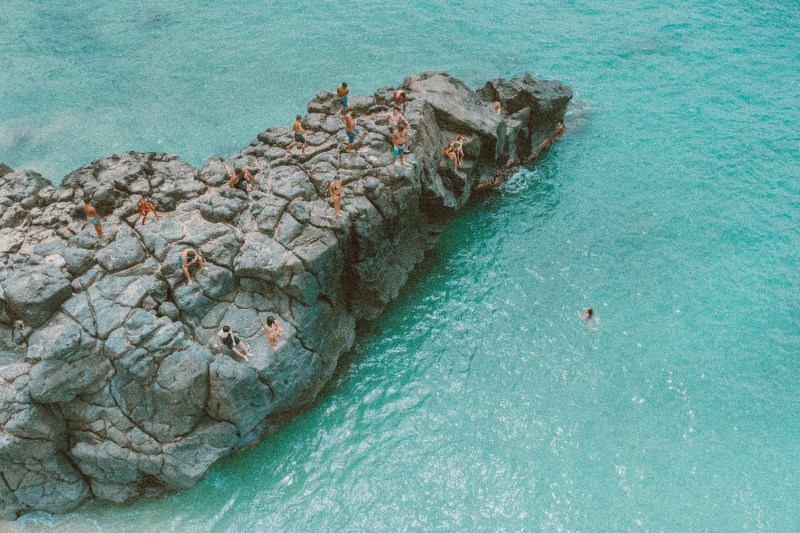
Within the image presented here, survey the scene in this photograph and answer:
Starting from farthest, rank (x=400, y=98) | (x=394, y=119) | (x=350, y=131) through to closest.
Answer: (x=400, y=98)
(x=394, y=119)
(x=350, y=131)

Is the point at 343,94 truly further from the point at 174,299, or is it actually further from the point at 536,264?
the point at 536,264

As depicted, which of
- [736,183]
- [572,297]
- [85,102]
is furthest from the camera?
[85,102]

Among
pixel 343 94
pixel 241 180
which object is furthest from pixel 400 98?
pixel 241 180

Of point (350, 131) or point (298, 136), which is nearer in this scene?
point (350, 131)

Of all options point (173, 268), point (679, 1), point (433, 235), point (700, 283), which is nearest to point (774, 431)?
point (700, 283)

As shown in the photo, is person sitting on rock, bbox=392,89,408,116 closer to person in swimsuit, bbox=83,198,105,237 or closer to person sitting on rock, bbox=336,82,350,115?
person sitting on rock, bbox=336,82,350,115

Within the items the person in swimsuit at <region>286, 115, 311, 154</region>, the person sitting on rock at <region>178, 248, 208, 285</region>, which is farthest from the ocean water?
the person in swimsuit at <region>286, 115, 311, 154</region>

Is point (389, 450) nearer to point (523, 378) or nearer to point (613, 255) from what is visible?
point (523, 378)
